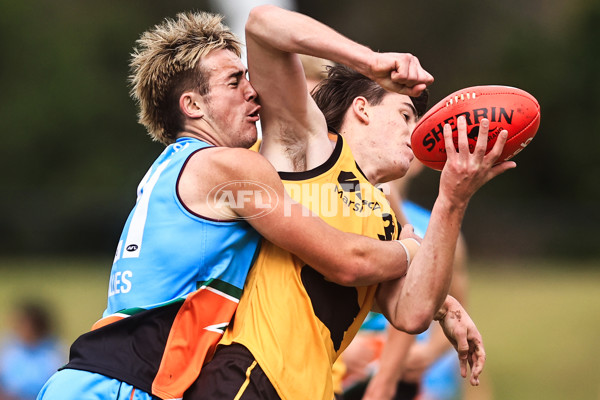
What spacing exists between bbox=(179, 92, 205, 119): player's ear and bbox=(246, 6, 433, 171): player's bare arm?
0.23 meters

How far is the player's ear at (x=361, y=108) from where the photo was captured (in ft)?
12.2

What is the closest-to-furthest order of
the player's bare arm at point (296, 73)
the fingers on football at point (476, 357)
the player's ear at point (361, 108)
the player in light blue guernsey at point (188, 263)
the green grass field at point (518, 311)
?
the player's bare arm at point (296, 73) → the player in light blue guernsey at point (188, 263) → the fingers on football at point (476, 357) → the player's ear at point (361, 108) → the green grass field at point (518, 311)

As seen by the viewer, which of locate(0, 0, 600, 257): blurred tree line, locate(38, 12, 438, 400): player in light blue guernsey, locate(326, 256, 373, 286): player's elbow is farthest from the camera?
locate(0, 0, 600, 257): blurred tree line

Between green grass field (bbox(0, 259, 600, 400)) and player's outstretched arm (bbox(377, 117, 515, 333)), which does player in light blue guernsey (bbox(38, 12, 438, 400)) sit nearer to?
player's outstretched arm (bbox(377, 117, 515, 333))

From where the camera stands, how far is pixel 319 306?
326cm

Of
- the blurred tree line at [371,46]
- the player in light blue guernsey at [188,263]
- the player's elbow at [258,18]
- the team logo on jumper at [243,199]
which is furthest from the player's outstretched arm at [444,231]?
the blurred tree line at [371,46]

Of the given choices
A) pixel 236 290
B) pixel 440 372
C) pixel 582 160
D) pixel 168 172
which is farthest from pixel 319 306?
pixel 582 160

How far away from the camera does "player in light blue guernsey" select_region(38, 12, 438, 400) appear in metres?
3.02

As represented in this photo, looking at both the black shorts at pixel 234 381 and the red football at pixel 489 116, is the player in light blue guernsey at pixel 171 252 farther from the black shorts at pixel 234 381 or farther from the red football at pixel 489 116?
the red football at pixel 489 116

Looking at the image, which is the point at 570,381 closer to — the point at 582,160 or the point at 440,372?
the point at 440,372

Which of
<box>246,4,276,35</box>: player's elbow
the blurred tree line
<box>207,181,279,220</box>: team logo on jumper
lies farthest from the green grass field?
<box>246,4,276,35</box>: player's elbow

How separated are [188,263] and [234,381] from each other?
17.3 inches

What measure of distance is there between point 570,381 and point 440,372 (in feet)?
23.4

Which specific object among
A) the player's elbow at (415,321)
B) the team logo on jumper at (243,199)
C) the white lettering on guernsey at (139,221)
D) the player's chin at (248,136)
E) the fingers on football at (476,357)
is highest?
the player's chin at (248,136)
